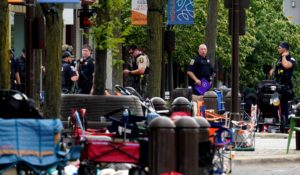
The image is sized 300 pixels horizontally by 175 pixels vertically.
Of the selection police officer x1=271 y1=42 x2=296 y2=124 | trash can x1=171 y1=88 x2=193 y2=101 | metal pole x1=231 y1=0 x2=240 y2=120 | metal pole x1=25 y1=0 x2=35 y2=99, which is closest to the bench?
metal pole x1=25 y1=0 x2=35 y2=99

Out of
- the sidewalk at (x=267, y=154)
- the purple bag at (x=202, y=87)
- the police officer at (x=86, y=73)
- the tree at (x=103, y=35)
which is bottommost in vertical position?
the sidewalk at (x=267, y=154)

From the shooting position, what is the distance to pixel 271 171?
2116 cm

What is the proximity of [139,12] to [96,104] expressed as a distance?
14029 mm

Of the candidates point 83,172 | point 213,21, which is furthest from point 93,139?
point 213,21

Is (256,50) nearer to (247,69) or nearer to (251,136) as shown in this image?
(247,69)

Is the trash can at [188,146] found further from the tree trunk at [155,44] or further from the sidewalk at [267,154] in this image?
the tree trunk at [155,44]

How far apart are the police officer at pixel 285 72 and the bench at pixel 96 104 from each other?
9.04 meters

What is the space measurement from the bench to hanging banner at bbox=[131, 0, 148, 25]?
1347 cm

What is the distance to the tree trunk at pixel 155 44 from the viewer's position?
31609mm

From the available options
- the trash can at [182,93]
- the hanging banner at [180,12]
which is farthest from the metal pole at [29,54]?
the trash can at [182,93]

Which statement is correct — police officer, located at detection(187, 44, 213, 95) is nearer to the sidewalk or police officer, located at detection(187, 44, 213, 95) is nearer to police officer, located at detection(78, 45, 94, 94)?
police officer, located at detection(78, 45, 94, 94)

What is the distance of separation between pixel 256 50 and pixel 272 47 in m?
1.29

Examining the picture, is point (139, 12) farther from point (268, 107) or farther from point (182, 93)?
point (268, 107)

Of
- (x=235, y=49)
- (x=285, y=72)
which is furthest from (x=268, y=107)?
(x=235, y=49)
